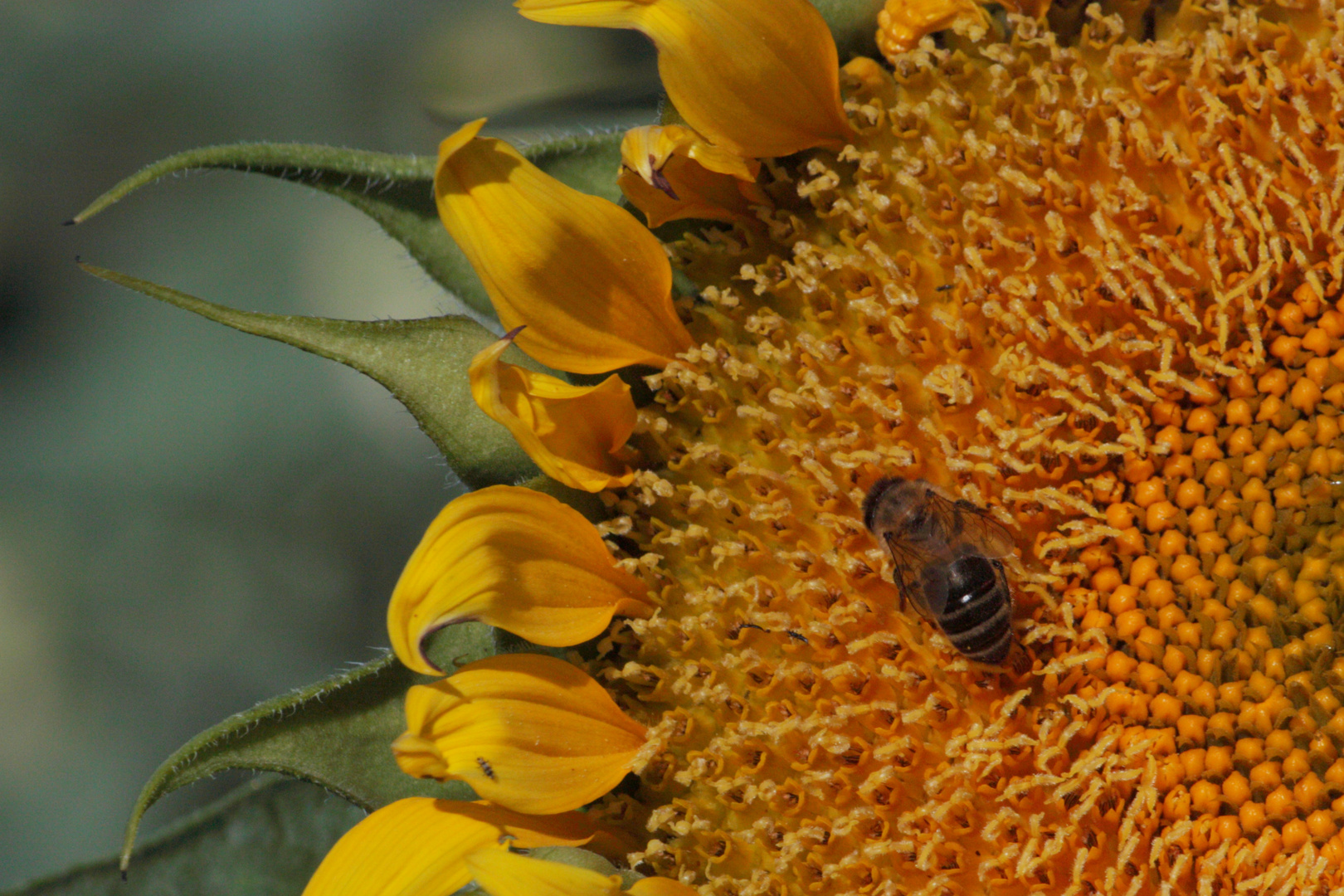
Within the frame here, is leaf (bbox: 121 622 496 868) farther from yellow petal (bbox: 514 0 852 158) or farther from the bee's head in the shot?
yellow petal (bbox: 514 0 852 158)

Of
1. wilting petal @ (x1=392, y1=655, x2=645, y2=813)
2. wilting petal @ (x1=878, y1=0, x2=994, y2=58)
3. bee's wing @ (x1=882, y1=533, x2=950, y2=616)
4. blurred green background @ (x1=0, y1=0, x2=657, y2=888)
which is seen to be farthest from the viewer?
blurred green background @ (x1=0, y1=0, x2=657, y2=888)

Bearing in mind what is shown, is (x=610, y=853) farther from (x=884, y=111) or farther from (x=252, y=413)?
(x=252, y=413)

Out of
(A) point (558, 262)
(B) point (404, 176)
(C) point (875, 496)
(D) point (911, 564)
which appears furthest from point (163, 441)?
(D) point (911, 564)

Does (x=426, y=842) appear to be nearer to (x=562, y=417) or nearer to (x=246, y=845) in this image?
(x=562, y=417)

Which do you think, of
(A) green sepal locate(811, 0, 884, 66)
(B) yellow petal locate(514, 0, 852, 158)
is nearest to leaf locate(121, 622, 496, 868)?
(B) yellow petal locate(514, 0, 852, 158)

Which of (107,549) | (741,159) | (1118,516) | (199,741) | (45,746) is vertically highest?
(741,159)

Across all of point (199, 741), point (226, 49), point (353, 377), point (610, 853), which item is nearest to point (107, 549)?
point (353, 377)

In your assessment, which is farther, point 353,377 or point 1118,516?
point 353,377
